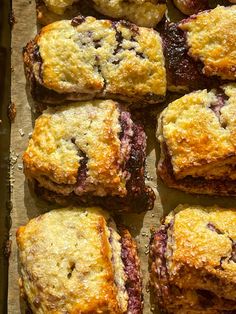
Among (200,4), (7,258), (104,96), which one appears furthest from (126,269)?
(200,4)

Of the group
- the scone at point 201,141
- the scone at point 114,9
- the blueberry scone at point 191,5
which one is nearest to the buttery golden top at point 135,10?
Answer: the scone at point 114,9

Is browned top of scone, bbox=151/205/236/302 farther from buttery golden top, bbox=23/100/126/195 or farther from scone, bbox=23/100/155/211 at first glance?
buttery golden top, bbox=23/100/126/195

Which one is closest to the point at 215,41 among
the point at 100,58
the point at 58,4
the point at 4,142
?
the point at 100,58

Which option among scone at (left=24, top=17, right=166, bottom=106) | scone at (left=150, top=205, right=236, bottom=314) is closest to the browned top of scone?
scone at (left=150, top=205, right=236, bottom=314)

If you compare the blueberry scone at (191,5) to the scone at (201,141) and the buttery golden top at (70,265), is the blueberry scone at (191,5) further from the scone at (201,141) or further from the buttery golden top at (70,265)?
the buttery golden top at (70,265)

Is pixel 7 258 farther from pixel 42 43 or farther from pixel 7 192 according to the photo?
pixel 42 43
